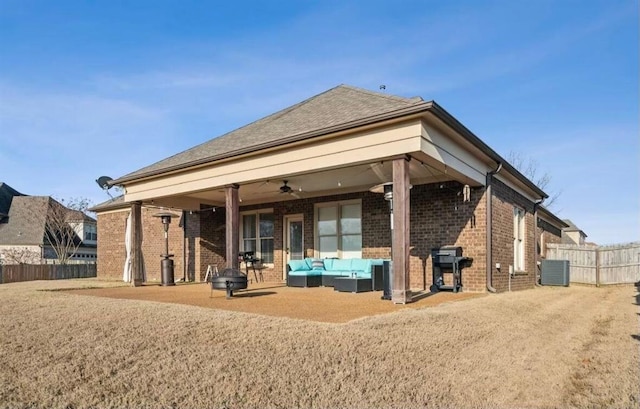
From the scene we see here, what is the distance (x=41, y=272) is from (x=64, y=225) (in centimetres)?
945

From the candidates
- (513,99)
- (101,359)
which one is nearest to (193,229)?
(101,359)

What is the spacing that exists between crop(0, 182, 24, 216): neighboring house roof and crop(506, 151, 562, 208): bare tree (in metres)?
40.3

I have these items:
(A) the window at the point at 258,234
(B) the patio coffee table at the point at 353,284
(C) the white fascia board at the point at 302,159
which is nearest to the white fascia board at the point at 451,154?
(C) the white fascia board at the point at 302,159

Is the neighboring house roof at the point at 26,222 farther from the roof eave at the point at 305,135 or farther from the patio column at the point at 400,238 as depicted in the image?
the patio column at the point at 400,238

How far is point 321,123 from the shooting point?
30.3ft

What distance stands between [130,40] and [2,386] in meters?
10.4

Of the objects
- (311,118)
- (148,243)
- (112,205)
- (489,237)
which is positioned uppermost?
(311,118)

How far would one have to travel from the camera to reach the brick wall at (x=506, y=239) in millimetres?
10883

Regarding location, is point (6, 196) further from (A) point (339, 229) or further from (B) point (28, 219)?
(A) point (339, 229)

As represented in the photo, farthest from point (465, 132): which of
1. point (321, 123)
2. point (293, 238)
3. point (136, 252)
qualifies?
point (136, 252)

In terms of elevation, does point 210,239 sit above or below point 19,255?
above

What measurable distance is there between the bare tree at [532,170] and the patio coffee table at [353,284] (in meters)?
28.2

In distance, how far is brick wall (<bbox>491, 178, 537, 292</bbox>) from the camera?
35.7ft

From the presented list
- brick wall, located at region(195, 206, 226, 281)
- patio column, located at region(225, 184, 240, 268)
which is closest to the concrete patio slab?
patio column, located at region(225, 184, 240, 268)
